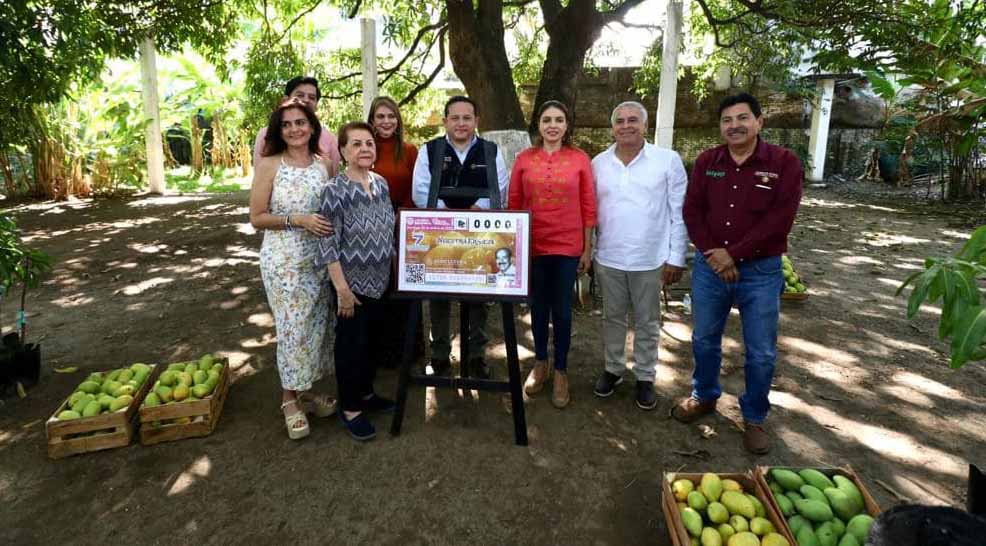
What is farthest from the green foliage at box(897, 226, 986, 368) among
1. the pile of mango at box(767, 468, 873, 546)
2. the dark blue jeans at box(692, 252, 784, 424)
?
the dark blue jeans at box(692, 252, 784, 424)

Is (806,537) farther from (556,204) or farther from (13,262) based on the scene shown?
(13,262)

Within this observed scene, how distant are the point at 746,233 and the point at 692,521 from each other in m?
1.69

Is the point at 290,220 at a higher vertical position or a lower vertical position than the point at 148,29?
lower

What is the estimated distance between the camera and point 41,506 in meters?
2.95

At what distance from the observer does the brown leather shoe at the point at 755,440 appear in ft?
11.0

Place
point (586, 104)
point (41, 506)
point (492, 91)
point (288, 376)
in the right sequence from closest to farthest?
point (41, 506)
point (288, 376)
point (492, 91)
point (586, 104)

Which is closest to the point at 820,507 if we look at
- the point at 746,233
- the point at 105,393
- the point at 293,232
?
the point at 746,233

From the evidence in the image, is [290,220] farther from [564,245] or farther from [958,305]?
[958,305]

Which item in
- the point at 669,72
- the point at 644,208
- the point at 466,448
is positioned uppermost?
the point at 669,72

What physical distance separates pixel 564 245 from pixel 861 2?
5850 mm

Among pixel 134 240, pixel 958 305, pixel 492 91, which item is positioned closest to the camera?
pixel 958 305

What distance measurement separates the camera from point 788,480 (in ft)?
8.57

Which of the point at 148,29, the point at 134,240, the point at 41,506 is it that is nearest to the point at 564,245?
the point at 41,506

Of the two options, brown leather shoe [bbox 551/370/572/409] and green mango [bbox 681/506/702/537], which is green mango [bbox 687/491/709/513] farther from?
brown leather shoe [bbox 551/370/572/409]
